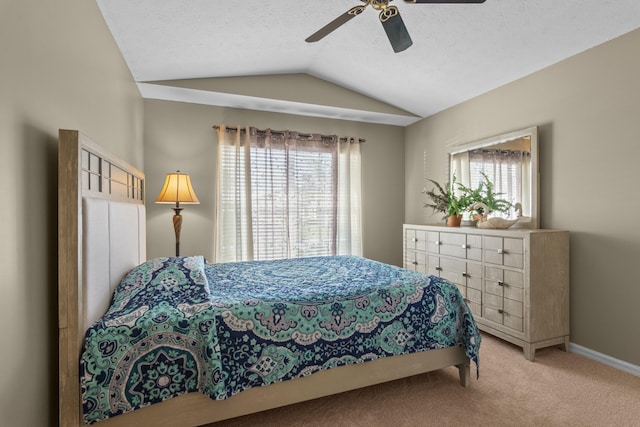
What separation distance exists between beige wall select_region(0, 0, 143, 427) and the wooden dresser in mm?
3118

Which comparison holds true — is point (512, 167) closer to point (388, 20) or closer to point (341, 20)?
point (388, 20)

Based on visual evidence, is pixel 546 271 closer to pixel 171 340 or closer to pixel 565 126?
pixel 565 126

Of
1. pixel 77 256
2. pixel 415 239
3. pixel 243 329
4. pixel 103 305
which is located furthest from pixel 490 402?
pixel 77 256

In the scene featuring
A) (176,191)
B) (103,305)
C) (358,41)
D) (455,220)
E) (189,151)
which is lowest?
(103,305)

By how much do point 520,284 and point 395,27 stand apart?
2.22 metres

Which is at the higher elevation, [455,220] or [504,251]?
[455,220]

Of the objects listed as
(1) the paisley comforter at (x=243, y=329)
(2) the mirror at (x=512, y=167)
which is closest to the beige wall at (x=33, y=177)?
(1) the paisley comforter at (x=243, y=329)

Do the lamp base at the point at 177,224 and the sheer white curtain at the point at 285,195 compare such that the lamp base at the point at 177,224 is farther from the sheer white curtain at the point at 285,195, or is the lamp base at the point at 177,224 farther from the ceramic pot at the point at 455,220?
the ceramic pot at the point at 455,220

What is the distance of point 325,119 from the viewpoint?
14.3ft

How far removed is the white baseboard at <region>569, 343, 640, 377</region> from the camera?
235 centimetres

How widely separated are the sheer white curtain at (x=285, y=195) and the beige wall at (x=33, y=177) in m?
2.07

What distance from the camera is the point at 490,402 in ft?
6.56

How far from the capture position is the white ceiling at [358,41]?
223 centimetres

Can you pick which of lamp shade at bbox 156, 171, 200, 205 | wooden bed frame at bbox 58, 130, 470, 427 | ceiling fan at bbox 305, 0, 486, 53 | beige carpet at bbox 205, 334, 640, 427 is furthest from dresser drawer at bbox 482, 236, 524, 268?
lamp shade at bbox 156, 171, 200, 205
